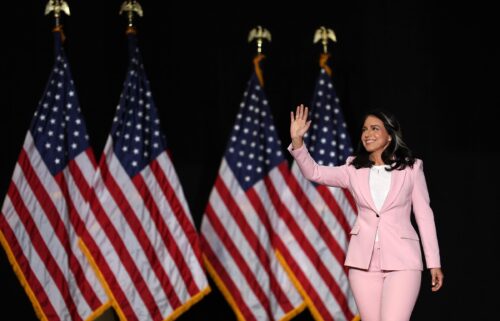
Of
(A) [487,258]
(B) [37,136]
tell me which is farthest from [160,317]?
(A) [487,258]

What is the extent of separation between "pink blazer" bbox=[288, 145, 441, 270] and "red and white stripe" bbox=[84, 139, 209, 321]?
1.83 metres

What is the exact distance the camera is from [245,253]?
17.0 ft

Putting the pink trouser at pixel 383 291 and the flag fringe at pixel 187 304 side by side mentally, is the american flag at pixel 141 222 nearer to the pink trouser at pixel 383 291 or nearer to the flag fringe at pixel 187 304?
the flag fringe at pixel 187 304

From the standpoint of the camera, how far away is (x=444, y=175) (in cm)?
535

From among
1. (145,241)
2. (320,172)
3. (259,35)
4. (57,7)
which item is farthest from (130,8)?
(320,172)

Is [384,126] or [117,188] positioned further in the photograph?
[117,188]

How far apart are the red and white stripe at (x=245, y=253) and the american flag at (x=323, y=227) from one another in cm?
11

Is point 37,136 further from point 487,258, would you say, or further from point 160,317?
point 487,258

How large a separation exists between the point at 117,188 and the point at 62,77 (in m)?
0.79

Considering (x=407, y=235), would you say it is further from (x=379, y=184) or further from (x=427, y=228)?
(x=379, y=184)

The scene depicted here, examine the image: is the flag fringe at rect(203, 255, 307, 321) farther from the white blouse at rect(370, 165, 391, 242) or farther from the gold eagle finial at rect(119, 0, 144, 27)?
the white blouse at rect(370, 165, 391, 242)

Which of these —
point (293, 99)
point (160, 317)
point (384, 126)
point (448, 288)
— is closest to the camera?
point (384, 126)

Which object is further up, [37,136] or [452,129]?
[37,136]

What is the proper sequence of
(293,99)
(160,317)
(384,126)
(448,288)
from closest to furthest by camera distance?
(384,126), (160,317), (448,288), (293,99)
